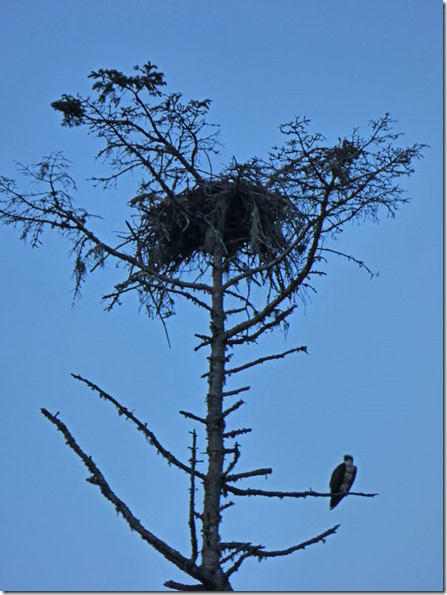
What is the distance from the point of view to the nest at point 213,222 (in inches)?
420

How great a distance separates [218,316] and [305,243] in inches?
42.7

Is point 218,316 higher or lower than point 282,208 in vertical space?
lower

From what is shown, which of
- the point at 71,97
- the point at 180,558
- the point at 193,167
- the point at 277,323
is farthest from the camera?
the point at 193,167

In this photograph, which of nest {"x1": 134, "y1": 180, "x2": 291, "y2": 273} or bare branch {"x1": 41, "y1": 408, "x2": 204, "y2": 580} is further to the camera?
nest {"x1": 134, "y1": 180, "x2": 291, "y2": 273}

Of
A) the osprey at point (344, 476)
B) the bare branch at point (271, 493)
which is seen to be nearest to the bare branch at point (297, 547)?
the bare branch at point (271, 493)

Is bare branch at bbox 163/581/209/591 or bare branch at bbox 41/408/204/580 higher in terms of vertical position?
bare branch at bbox 41/408/204/580

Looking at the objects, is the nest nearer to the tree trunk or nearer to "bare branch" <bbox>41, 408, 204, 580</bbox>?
the tree trunk

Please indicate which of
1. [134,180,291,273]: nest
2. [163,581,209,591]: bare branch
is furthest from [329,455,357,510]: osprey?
[163,581,209,591]: bare branch

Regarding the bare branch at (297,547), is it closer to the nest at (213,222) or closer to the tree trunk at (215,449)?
the tree trunk at (215,449)

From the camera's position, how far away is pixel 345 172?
8.96 metres

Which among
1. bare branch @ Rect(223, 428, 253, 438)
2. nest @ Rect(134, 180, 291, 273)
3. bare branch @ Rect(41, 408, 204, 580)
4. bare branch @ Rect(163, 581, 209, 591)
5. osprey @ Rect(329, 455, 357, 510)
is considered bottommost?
bare branch @ Rect(163, 581, 209, 591)

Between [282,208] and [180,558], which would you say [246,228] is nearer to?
[282,208]

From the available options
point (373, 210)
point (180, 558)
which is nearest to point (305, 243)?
point (373, 210)

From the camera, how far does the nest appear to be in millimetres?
10672
